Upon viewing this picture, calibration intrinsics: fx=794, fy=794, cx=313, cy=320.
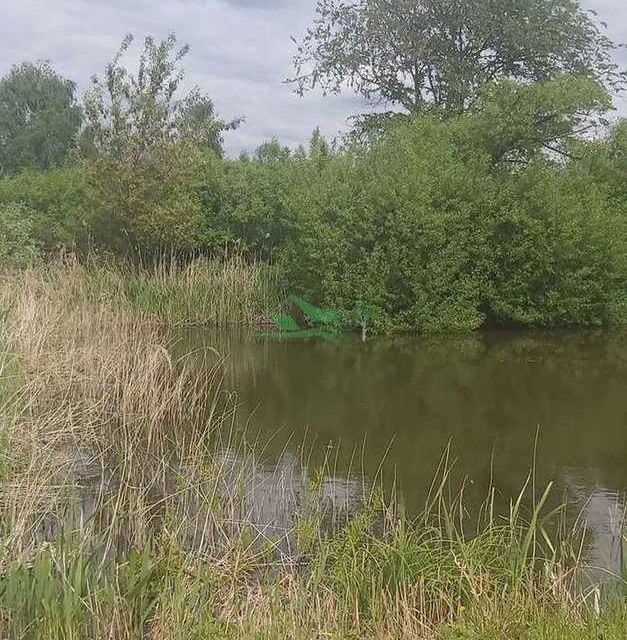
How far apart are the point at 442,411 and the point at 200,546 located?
518 centimetres

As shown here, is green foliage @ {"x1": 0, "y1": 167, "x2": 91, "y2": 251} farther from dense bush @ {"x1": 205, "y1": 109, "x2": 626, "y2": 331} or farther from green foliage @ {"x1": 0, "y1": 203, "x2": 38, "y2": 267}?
dense bush @ {"x1": 205, "y1": 109, "x2": 626, "y2": 331}

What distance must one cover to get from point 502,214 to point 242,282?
5.14 metres

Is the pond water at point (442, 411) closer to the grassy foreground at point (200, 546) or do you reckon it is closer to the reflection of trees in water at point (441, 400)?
the reflection of trees in water at point (441, 400)

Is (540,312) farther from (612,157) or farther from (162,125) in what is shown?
(162,125)

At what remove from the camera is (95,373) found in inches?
299

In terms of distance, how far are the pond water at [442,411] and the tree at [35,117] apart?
90.2 feet

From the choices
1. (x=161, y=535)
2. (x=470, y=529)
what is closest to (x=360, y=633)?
(x=161, y=535)

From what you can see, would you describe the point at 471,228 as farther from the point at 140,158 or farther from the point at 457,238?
the point at 140,158

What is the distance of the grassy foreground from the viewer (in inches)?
132

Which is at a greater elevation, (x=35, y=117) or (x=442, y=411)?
(x=35, y=117)

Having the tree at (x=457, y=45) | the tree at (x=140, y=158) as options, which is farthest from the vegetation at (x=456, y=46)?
the tree at (x=140, y=158)

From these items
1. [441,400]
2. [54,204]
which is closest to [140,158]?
[54,204]

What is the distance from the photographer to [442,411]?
912 cm

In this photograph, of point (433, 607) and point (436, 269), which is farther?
point (436, 269)
